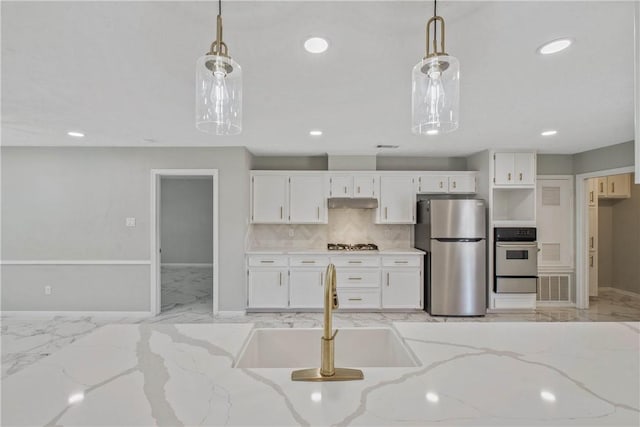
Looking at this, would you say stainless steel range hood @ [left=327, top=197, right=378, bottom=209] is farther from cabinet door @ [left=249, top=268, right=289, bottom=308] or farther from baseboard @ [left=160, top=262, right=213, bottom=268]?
baseboard @ [left=160, top=262, right=213, bottom=268]

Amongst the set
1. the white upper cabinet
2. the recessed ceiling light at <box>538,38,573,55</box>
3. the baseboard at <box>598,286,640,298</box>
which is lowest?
the baseboard at <box>598,286,640,298</box>

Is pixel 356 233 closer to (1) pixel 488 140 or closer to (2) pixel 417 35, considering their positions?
(1) pixel 488 140

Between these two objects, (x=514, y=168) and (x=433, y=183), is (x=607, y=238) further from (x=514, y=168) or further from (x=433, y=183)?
(x=433, y=183)

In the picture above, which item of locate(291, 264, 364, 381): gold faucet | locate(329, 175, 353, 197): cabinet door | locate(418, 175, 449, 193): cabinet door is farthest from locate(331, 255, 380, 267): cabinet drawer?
locate(291, 264, 364, 381): gold faucet

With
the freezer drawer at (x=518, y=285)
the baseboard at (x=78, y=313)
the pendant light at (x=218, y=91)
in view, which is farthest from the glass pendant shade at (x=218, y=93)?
the freezer drawer at (x=518, y=285)

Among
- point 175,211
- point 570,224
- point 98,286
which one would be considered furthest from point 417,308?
point 175,211

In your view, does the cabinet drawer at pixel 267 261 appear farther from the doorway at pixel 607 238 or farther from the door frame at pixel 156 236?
the doorway at pixel 607 238

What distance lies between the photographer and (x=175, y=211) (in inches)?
257

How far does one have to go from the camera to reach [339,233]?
15.5ft

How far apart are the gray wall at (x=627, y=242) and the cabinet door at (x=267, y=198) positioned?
19.8 feet

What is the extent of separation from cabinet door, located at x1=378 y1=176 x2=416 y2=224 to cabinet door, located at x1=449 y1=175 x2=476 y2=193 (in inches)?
23.1

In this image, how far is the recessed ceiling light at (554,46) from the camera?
1.58m

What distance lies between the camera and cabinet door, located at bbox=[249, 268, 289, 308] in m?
4.14

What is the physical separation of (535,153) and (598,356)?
4.02 meters
